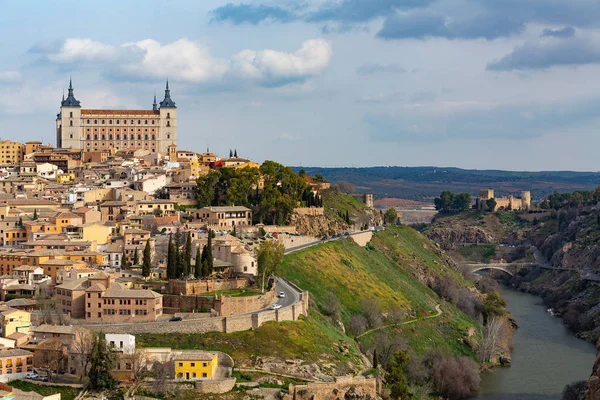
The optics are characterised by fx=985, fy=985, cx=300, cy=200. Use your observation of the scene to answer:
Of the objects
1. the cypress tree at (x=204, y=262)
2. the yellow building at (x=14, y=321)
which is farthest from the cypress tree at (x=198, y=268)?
the yellow building at (x=14, y=321)

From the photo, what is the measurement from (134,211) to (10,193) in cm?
1309

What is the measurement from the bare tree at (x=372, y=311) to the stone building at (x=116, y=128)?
44.5 metres

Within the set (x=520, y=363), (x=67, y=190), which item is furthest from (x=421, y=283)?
(x=67, y=190)

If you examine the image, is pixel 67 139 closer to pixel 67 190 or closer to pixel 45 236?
pixel 67 190

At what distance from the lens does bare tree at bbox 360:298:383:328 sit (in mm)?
69875

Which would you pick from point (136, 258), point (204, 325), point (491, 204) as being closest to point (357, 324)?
point (136, 258)

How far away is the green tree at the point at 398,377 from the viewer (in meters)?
54.0

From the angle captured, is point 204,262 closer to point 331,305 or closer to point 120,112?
point 331,305

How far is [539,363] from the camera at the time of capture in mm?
76125

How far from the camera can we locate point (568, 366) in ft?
247

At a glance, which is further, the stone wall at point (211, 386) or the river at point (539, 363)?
the river at point (539, 363)

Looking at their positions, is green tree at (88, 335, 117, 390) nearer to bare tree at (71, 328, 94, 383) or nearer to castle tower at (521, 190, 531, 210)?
bare tree at (71, 328, 94, 383)

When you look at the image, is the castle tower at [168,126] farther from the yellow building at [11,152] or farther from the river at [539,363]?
the river at [539,363]

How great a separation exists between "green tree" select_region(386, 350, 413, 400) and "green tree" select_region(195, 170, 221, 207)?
2465 cm
